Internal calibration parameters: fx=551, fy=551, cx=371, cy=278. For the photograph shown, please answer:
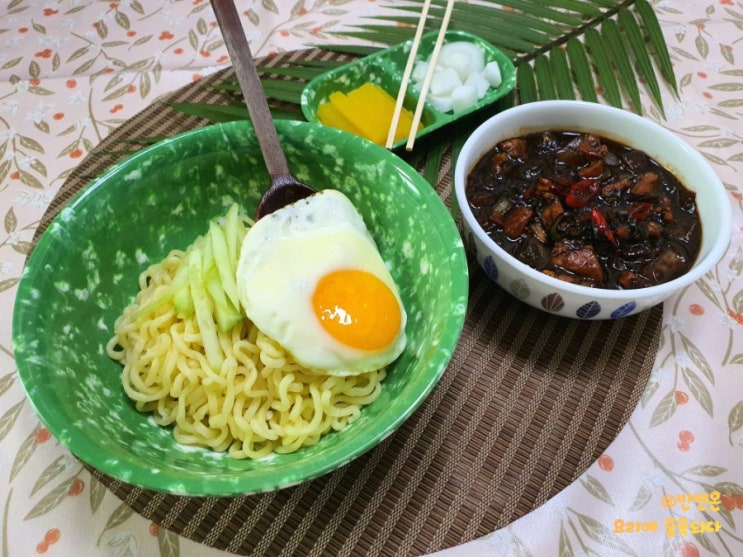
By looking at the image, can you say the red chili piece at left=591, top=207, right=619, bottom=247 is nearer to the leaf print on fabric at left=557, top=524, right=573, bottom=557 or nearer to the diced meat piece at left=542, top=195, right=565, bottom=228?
the diced meat piece at left=542, top=195, right=565, bottom=228

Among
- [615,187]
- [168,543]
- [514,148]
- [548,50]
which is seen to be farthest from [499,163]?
Answer: [168,543]

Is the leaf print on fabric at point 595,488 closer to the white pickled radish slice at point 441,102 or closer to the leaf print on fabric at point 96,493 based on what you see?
the leaf print on fabric at point 96,493

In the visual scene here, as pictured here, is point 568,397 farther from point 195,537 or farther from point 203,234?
point 203,234

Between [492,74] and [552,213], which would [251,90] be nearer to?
[552,213]

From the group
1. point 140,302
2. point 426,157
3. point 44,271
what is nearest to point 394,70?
point 426,157

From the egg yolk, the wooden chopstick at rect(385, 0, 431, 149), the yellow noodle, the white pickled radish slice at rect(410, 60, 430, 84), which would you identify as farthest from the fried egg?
the white pickled radish slice at rect(410, 60, 430, 84)
